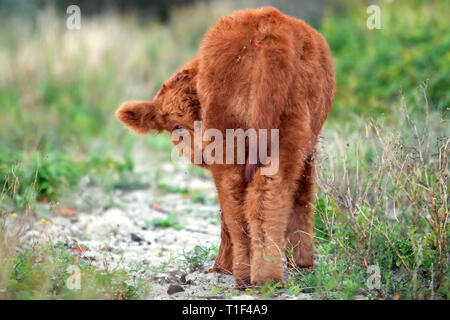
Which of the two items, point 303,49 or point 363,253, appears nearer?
point 303,49

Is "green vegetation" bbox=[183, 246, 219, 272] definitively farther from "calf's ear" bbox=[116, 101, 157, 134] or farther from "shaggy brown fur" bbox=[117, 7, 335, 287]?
"calf's ear" bbox=[116, 101, 157, 134]

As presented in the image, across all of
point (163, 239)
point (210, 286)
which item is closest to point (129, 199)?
point (163, 239)

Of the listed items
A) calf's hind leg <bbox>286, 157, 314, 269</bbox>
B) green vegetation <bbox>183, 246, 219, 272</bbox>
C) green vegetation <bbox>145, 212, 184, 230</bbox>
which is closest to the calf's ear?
green vegetation <bbox>183, 246, 219, 272</bbox>

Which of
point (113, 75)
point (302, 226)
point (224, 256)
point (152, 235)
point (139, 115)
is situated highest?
point (113, 75)

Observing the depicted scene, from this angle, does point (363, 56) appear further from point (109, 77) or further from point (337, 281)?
point (337, 281)

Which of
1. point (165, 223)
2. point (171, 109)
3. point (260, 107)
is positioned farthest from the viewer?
point (165, 223)

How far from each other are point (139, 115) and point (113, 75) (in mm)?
7687

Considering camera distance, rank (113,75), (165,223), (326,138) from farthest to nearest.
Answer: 1. (113,75)
2. (165,223)
3. (326,138)

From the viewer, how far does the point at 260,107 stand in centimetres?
355

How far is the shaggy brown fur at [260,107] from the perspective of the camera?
3.62 m

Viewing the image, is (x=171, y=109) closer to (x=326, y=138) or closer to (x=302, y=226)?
(x=302, y=226)

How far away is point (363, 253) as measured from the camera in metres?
4.16

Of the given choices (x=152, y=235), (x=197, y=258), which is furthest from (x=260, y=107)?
(x=152, y=235)

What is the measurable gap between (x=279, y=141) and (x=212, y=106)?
0.52m
